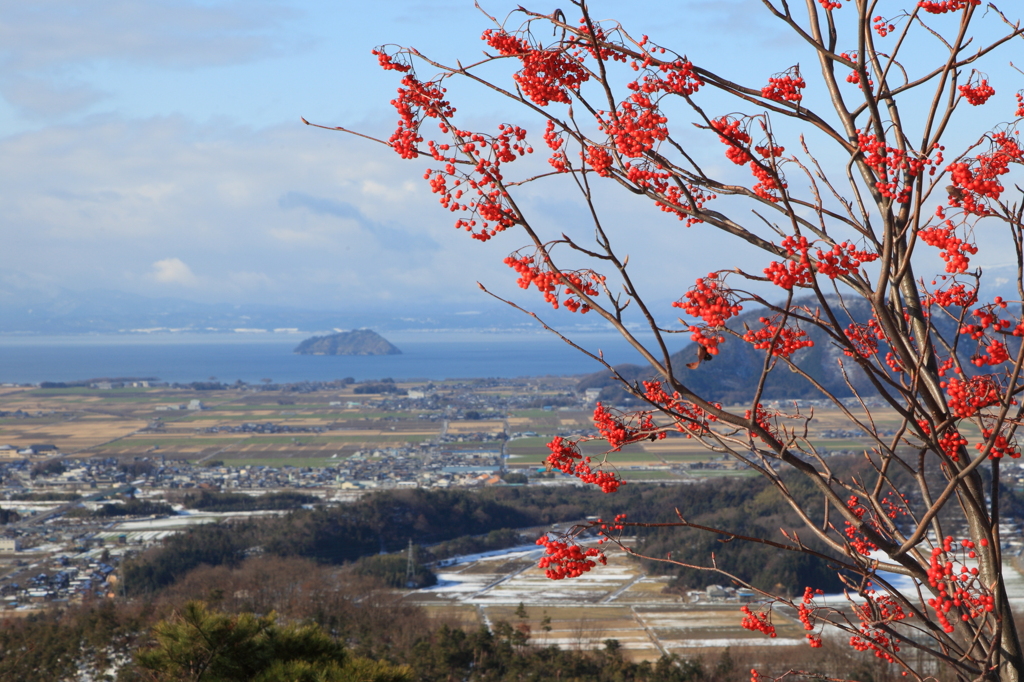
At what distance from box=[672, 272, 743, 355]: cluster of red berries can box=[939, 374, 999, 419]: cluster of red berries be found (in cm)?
57

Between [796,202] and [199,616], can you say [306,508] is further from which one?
[796,202]

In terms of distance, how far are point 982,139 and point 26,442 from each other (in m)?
60.2

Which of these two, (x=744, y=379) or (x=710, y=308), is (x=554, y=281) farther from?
(x=744, y=379)

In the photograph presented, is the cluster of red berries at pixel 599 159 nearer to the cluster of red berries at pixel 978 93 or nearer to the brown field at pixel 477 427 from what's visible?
the cluster of red berries at pixel 978 93

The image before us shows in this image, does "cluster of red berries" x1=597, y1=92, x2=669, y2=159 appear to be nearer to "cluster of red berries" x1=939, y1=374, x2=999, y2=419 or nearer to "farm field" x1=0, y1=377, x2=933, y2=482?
"cluster of red berries" x1=939, y1=374, x2=999, y2=419

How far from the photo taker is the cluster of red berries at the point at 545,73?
2529 millimetres

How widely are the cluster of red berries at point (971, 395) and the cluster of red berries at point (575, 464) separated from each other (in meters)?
0.94

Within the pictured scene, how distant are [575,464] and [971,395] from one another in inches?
42.8

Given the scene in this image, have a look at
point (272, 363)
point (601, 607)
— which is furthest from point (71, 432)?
point (272, 363)

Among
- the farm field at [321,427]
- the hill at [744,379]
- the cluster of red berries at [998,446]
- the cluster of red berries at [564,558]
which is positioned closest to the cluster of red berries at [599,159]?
the cluster of red berries at [564,558]

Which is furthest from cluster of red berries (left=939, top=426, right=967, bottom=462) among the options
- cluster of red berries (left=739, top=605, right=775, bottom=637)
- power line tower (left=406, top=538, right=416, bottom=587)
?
power line tower (left=406, top=538, right=416, bottom=587)

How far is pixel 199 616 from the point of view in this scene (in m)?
6.56

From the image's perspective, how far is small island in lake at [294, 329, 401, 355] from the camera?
143 metres

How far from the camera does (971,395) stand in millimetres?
2100
